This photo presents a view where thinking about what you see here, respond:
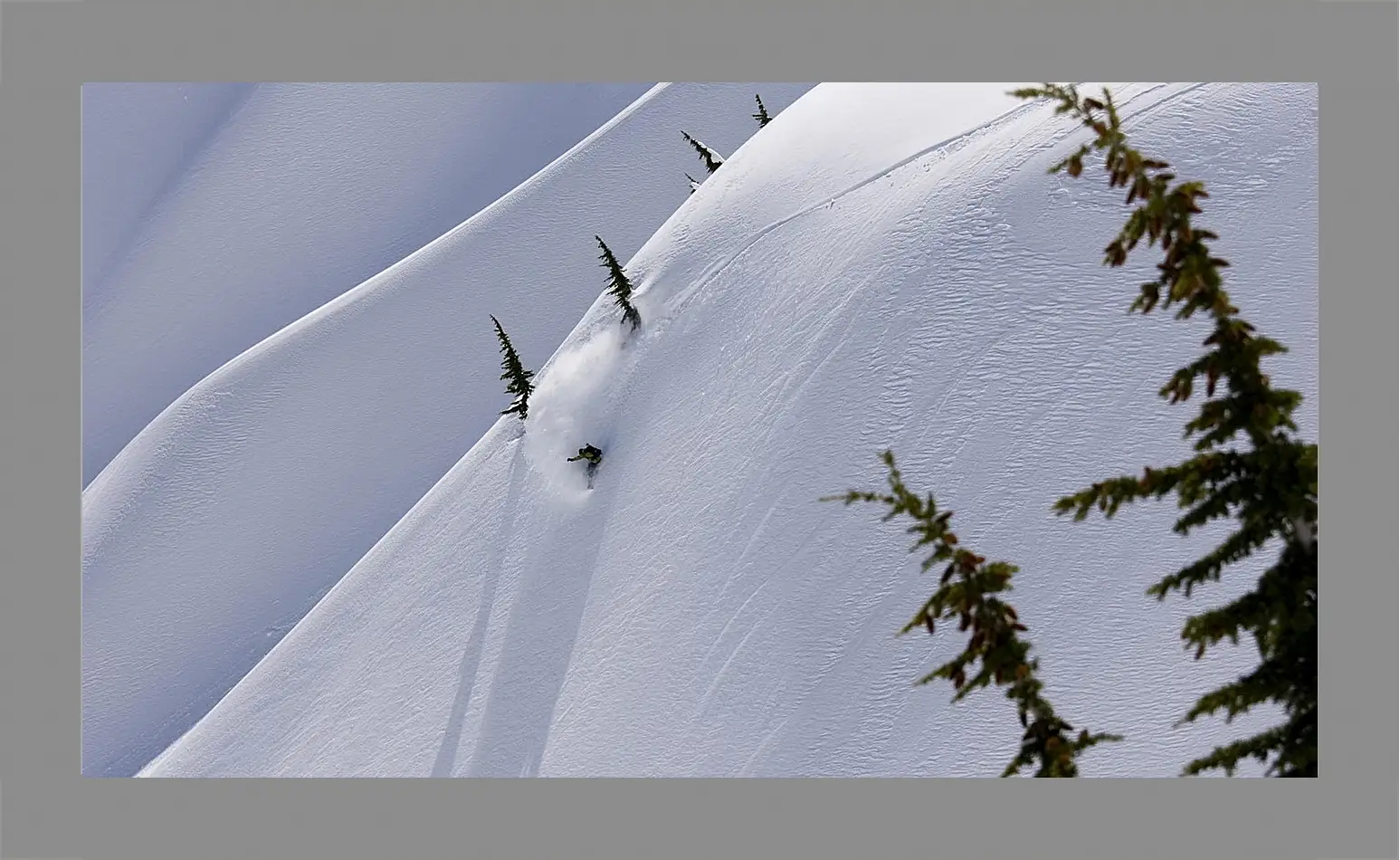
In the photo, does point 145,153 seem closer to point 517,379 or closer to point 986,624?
point 517,379

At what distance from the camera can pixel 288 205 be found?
24.0 metres

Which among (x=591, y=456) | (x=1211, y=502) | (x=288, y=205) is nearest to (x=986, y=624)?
(x=1211, y=502)

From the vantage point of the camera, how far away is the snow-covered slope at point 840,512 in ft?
27.5

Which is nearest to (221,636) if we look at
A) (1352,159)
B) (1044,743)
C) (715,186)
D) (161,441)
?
(161,441)

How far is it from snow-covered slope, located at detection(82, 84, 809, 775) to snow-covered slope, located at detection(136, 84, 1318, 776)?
1384mm

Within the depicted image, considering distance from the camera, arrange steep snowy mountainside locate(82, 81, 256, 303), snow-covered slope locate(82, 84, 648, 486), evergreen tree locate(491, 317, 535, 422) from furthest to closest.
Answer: snow-covered slope locate(82, 84, 648, 486) < steep snowy mountainside locate(82, 81, 256, 303) < evergreen tree locate(491, 317, 535, 422)

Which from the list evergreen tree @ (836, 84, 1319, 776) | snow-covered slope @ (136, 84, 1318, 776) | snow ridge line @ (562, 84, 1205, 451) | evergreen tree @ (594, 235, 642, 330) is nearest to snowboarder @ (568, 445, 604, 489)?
snow-covered slope @ (136, 84, 1318, 776)

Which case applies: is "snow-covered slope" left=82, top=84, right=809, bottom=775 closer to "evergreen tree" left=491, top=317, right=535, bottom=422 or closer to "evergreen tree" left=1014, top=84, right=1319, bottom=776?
"evergreen tree" left=491, top=317, right=535, bottom=422

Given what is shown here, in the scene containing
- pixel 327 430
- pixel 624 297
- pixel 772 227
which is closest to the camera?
pixel 624 297

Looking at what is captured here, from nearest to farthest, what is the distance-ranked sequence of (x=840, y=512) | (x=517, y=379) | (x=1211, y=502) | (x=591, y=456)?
(x=1211, y=502)
(x=840, y=512)
(x=591, y=456)
(x=517, y=379)

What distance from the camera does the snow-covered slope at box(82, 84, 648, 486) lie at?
2075cm

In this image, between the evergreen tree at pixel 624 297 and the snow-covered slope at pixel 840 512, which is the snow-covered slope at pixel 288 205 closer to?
the evergreen tree at pixel 624 297

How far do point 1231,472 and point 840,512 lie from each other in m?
5.80

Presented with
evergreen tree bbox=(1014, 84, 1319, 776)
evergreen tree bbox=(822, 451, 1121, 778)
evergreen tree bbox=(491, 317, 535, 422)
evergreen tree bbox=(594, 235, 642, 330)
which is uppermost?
evergreen tree bbox=(594, 235, 642, 330)
